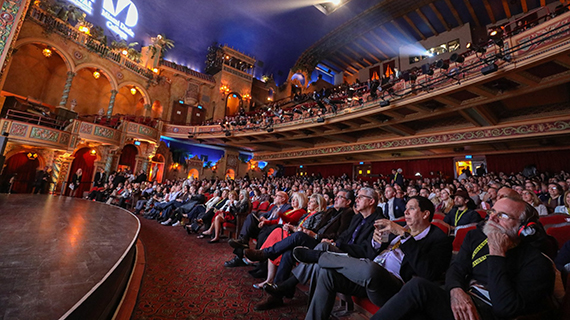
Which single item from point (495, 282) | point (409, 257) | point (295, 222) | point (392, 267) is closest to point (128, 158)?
point (295, 222)

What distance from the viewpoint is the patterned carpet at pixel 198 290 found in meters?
1.77

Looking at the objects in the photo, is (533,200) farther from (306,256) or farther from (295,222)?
(306,256)

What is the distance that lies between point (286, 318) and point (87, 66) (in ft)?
48.0

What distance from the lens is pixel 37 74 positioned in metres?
10.7

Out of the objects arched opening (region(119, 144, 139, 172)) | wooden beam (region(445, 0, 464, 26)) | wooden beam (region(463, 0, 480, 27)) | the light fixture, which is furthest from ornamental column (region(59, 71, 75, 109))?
wooden beam (region(463, 0, 480, 27))

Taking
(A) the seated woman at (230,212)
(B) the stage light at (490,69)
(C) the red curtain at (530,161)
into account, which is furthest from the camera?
(C) the red curtain at (530,161)

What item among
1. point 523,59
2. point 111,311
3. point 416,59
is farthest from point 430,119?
point 111,311

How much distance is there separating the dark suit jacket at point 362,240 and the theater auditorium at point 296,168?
0.02 meters

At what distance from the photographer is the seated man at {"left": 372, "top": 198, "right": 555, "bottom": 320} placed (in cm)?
101

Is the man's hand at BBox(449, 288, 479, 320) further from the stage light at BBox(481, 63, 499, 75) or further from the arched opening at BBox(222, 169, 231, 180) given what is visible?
the arched opening at BBox(222, 169, 231, 180)

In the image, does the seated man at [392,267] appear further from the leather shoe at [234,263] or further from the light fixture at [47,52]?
the light fixture at [47,52]

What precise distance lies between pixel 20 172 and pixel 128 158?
12.9 feet

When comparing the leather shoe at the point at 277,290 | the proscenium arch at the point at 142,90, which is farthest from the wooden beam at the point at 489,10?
the proscenium arch at the point at 142,90

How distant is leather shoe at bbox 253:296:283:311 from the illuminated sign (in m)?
16.5
